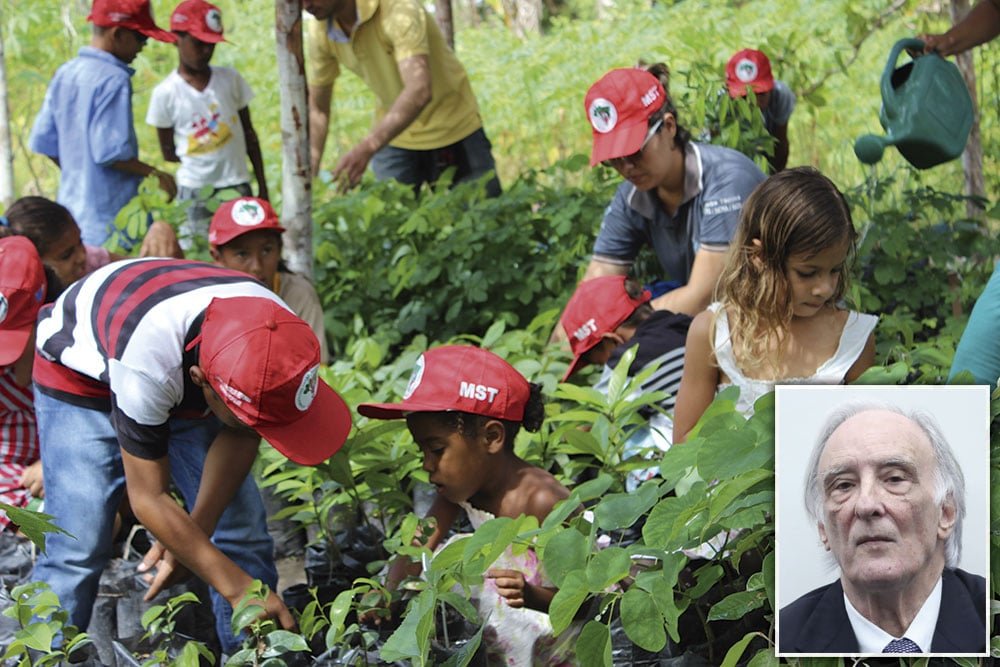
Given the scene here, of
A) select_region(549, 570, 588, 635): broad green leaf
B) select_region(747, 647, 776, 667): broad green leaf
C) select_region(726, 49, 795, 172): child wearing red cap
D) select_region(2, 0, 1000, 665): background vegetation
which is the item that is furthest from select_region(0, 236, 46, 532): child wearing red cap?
select_region(726, 49, 795, 172): child wearing red cap

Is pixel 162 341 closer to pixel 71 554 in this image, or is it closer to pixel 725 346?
pixel 71 554

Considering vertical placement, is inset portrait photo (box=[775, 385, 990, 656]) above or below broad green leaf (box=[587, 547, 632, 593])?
above

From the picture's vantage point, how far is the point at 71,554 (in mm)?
2748

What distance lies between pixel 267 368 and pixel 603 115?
5.00 feet

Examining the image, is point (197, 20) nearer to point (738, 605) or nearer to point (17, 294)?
point (17, 294)

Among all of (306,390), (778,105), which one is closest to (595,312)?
(306,390)

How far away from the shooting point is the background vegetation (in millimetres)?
1700

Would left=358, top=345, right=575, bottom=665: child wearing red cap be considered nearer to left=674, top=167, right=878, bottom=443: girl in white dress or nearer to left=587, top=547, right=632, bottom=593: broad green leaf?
left=674, top=167, right=878, bottom=443: girl in white dress

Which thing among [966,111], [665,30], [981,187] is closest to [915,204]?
[966,111]

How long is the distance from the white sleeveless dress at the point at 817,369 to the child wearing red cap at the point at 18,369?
1640mm

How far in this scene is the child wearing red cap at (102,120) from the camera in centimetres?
498

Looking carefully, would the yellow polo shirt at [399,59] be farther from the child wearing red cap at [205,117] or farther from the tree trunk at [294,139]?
the tree trunk at [294,139]

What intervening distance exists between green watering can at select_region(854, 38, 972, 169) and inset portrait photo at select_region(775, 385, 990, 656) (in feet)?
9.53

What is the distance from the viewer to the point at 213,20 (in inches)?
195
